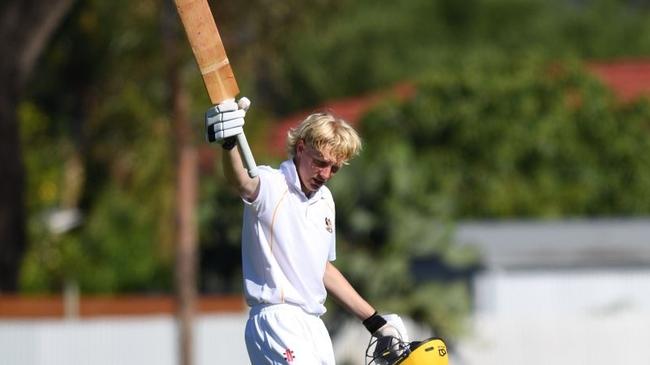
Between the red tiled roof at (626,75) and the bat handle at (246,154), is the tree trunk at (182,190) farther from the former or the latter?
the red tiled roof at (626,75)

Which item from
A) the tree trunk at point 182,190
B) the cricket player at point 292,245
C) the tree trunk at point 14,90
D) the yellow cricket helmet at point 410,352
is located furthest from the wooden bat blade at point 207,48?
the tree trunk at point 14,90

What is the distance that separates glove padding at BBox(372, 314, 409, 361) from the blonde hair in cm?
85

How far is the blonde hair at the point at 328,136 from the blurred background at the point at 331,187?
15.5m

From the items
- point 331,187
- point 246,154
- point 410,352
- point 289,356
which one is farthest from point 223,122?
point 331,187

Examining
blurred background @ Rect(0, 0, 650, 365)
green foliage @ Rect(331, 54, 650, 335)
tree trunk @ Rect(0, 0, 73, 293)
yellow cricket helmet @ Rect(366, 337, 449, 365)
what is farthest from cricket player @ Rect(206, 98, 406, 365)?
green foliage @ Rect(331, 54, 650, 335)

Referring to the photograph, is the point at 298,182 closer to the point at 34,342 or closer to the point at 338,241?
the point at 34,342

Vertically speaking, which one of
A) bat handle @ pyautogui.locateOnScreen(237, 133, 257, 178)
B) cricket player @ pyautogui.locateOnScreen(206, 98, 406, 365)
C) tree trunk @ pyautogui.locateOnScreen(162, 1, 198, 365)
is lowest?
cricket player @ pyautogui.locateOnScreen(206, 98, 406, 365)

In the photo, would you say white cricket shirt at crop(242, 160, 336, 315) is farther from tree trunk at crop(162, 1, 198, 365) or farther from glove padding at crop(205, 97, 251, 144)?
tree trunk at crop(162, 1, 198, 365)

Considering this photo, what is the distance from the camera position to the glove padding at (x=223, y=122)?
7.13 m

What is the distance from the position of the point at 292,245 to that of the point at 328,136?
49 centimetres

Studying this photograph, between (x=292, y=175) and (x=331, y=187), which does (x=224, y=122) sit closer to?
(x=292, y=175)

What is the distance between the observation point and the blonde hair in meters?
7.54

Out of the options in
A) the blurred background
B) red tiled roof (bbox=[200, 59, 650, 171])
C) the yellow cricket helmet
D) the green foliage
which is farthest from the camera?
red tiled roof (bbox=[200, 59, 650, 171])

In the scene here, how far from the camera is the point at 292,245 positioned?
7688 mm
